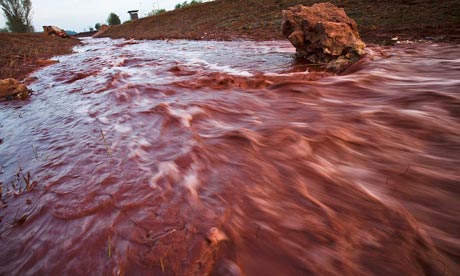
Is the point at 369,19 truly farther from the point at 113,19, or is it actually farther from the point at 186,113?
the point at 113,19

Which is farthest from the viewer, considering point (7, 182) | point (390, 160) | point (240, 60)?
point (240, 60)

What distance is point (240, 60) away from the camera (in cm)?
631

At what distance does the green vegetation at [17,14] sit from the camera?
3164 centimetres

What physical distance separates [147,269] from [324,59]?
5.42m

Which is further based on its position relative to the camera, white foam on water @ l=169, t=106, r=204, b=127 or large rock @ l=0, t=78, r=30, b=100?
large rock @ l=0, t=78, r=30, b=100

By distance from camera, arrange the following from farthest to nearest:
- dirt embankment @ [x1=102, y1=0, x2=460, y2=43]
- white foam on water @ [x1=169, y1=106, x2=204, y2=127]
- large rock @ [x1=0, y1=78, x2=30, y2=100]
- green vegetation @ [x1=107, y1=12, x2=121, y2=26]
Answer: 1. green vegetation @ [x1=107, y1=12, x2=121, y2=26]
2. dirt embankment @ [x1=102, y1=0, x2=460, y2=43]
3. large rock @ [x1=0, y1=78, x2=30, y2=100]
4. white foam on water @ [x1=169, y1=106, x2=204, y2=127]

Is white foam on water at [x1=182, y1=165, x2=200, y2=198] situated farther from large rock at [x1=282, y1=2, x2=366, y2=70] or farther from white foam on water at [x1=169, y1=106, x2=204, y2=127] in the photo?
large rock at [x1=282, y1=2, x2=366, y2=70]

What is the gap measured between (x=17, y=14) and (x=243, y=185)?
4484 cm

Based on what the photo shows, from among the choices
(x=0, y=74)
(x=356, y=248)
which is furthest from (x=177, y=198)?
(x=0, y=74)

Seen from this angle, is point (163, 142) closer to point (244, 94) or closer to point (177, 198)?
point (177, 198)

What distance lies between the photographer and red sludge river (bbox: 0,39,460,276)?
50.6 inches

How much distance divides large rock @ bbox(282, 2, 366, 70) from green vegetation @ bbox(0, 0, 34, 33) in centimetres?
4128

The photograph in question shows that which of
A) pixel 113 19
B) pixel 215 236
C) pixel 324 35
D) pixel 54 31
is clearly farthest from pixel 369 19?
pixel 113 19

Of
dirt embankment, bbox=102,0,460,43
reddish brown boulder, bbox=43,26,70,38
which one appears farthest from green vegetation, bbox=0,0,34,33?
dirt embankment, bbox=102,0,460,43
